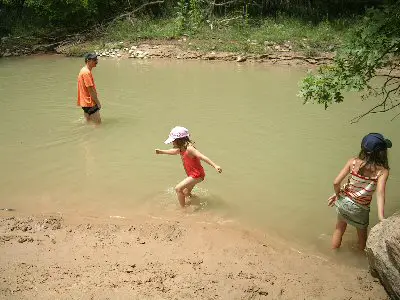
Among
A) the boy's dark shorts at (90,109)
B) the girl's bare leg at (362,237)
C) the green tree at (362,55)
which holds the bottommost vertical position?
the girl's bare leg at (362,237)

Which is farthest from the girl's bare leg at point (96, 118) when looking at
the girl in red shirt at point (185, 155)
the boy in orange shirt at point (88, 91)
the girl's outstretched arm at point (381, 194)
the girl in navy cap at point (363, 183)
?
the girl's outstretched arm at point (381, 194)

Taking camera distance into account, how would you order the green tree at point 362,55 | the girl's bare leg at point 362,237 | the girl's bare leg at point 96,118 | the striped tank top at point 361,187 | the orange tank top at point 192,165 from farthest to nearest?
the girl's bare leg at point 96,118 < the orange tank top at point 192,165 < the girl's bare leg at point 362,237 < the striped tank top at point 361,187 < the green tree at point 362,55

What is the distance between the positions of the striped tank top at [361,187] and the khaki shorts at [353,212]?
52 mm

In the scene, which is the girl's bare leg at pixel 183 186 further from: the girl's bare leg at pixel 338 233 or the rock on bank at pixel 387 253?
the rock on bank at pixel 387 253

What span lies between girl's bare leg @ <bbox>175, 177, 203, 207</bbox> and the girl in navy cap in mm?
1750

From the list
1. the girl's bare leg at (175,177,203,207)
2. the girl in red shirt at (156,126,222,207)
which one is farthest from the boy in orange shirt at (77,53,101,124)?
the girl's bare leg at (175,177,203,207)

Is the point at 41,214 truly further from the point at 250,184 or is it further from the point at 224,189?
the point at 250,184

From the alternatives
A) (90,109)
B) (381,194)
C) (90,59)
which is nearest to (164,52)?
(90,109)

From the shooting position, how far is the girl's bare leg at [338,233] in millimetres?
4454

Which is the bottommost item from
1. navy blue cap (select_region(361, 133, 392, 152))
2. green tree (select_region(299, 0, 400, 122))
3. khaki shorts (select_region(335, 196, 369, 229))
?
khaki shorts (select_region(335, 196, 369, 229))

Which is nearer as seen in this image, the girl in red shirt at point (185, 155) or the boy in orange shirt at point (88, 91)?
the girl in red shirt at point (185, 155)

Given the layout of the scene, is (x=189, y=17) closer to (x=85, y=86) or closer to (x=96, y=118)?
(x=96, y=118)

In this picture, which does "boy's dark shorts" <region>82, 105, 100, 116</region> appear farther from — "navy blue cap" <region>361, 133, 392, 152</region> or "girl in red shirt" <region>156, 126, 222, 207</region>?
"navy blue cap" <region>361, 133, 392, 152</region>

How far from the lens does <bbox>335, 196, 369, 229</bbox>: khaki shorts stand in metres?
4.17
